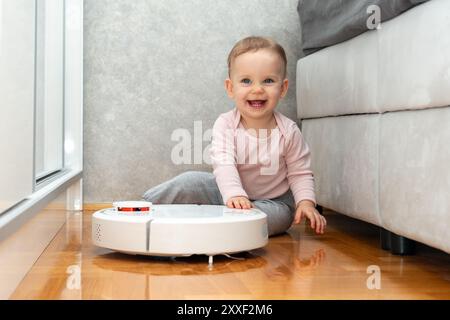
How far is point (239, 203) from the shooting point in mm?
1399

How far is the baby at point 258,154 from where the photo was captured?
148 cm

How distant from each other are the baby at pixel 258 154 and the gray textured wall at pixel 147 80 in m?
0.35

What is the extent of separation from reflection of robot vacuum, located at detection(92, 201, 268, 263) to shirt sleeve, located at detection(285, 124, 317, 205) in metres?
0.30

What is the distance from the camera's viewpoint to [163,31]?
1.93m

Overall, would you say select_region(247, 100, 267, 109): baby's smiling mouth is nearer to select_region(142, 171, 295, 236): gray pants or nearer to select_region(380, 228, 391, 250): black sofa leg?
select_region(142, 171, 295, 236): gray pants

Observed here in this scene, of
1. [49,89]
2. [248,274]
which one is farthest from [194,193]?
[248,274]

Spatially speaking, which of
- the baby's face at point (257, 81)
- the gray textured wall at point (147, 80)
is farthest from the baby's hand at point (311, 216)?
the gray textured wall at point (147, 80)

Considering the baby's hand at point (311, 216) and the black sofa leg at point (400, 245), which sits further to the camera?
the baby's hand at point (311, 216)

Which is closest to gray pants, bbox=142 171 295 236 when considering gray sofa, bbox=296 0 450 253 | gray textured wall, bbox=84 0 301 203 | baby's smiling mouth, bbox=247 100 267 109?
gray sofa, bbox=296 0 450 253

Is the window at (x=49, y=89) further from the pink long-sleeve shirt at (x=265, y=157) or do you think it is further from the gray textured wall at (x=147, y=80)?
the pink long-sleeve shirt at (x=265, y=157)

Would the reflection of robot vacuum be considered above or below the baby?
below

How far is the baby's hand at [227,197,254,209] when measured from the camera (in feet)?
4.56
